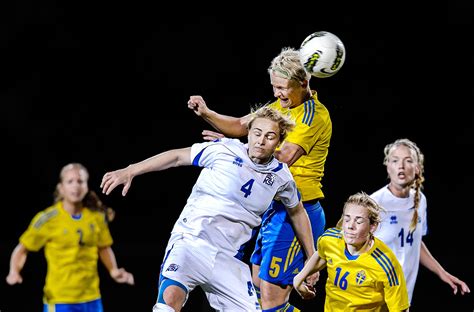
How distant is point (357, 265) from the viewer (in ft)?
13.6

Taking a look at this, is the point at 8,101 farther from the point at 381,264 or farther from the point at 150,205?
the point at 381,264

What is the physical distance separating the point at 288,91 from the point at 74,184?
6.33 ft

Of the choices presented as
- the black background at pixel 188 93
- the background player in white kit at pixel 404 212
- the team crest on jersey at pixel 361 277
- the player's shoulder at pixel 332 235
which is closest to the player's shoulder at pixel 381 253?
the team crest on jersey at pixel 361 277

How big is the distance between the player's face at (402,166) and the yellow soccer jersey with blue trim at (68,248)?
6.91ft

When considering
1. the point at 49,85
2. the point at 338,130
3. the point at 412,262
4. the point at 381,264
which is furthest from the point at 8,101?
the point at 381,264

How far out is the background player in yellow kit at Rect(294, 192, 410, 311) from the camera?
4039mm

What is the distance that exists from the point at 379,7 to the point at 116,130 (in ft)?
12.2

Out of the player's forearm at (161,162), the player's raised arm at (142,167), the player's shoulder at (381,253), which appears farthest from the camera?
the player's shoulder at (381,253)

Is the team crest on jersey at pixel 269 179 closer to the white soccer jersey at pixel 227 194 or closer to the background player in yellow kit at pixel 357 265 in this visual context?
the white soccer jersey at pixel 227 194

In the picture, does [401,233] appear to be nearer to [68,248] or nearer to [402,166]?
[402,166]

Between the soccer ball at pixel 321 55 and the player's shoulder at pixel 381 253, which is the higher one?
the soccer ball at pixel 321 55

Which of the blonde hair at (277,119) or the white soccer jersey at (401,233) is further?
the white soccer jersey at (401,233)

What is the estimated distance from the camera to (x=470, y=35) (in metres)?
10.3

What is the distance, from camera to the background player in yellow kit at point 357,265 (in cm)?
404
